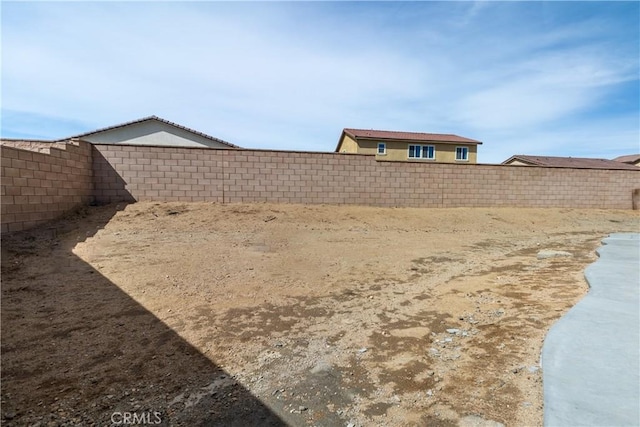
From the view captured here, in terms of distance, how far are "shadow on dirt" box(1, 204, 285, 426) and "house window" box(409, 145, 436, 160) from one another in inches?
950

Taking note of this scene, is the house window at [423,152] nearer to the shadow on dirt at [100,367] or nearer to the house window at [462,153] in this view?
the house window at [462,153]

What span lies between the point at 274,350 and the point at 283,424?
1.05 m

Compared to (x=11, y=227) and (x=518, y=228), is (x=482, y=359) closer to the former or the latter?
(x=11, y=227)

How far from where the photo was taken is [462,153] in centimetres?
2689

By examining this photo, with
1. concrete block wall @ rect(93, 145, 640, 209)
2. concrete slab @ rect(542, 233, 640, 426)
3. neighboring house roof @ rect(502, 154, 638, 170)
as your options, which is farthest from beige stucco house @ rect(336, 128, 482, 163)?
concrete slab @ rect(542, 233, 640, 426)

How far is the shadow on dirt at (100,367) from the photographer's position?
7.52 ft

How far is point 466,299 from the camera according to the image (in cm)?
461

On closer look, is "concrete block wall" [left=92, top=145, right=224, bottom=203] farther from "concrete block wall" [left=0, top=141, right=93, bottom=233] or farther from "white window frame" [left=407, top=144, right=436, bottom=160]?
"white window frame" [left=407, top=144, right=436, bottom=160]

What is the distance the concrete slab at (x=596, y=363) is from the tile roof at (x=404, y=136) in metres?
22.4

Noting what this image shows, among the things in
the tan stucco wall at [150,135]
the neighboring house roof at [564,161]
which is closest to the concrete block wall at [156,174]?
the tan stucco wall at [150,135]

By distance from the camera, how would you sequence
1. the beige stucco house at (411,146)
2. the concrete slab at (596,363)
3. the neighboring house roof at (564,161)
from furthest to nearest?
the neighboring house roof at (564,161) → the beige stucco house at (411,146) → the concrete slab at (596,363)

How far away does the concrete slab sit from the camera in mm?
2012

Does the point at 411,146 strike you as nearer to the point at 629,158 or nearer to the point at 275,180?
the point at 275,180

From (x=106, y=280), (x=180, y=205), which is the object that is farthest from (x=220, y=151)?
(x=106, y=280)
